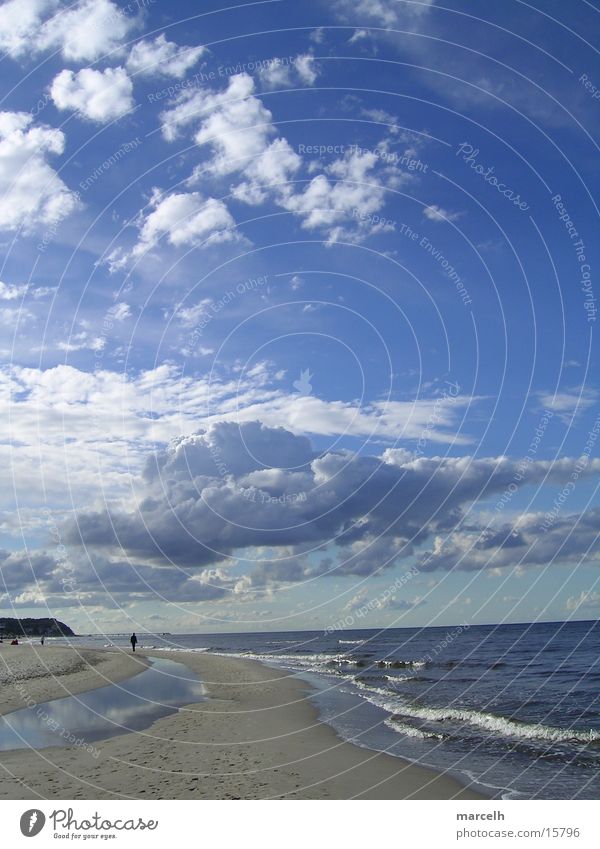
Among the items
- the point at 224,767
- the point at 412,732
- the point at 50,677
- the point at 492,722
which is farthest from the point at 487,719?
the point at 50,677

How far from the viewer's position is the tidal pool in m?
22.2

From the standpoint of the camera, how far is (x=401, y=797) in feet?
50.2

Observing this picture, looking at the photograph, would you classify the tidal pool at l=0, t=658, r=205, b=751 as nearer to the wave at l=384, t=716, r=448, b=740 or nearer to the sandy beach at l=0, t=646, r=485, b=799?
the sandy beach at l=0, t=646, r=485, b=799

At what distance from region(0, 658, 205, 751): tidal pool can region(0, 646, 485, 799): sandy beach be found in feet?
3.66

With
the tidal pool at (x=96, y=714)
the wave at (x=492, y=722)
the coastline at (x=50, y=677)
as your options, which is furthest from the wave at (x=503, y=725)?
the coastline at (x=50, y=677)

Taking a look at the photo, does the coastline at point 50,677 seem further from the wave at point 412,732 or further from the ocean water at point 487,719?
the wave at point 412,732

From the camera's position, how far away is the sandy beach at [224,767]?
49.5 ft

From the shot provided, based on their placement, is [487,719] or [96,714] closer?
[487,719]

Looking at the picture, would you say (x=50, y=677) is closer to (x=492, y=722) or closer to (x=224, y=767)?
(x=492, y=722)

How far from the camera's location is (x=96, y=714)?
92.3ft

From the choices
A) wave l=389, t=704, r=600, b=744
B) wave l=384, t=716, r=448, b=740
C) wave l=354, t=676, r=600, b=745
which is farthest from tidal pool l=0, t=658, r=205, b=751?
wave l=389, t=704, r=600, b=744

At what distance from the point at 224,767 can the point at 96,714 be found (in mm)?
12767
